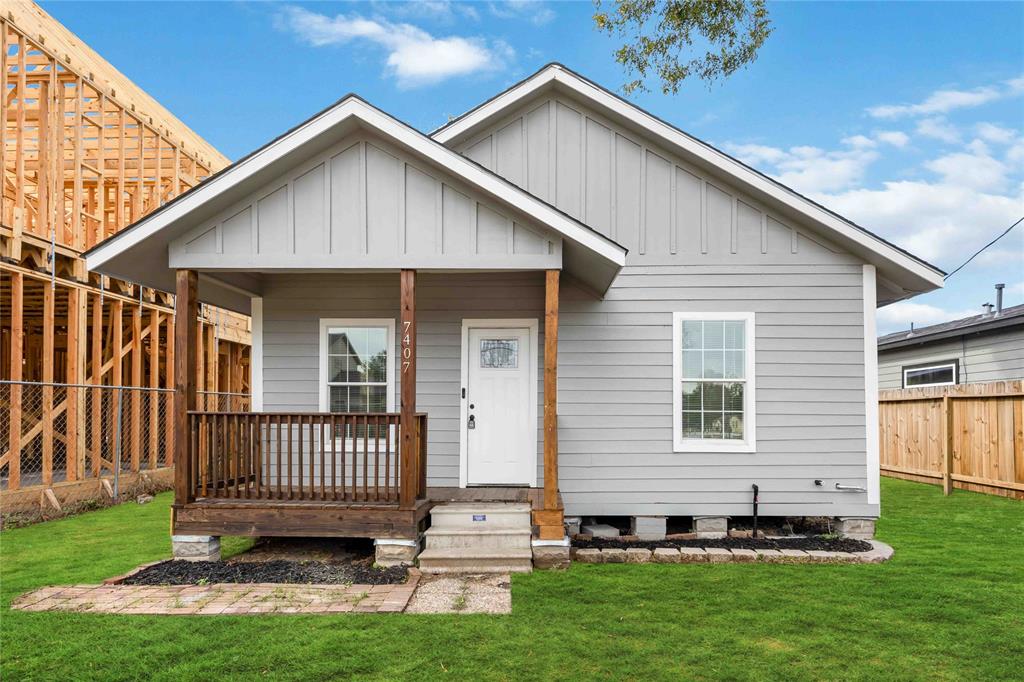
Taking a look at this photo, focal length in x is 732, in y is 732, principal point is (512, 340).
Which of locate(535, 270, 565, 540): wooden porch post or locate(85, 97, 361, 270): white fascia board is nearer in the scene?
locate(85, 97, 361, 270): white fascia board

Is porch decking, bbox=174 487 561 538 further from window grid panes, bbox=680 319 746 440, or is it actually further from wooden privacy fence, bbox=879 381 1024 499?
wooden privacy fence, bbox=879 381 1024 499

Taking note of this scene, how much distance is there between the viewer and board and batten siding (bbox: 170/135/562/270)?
23.0 feet

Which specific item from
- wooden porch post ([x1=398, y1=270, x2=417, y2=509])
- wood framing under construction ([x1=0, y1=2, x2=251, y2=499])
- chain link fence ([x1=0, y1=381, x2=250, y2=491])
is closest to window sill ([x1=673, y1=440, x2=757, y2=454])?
wooden porch post ([x1=398, y1=270, x2=417, y2=509])

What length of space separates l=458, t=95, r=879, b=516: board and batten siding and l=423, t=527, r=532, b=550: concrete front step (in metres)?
1.60

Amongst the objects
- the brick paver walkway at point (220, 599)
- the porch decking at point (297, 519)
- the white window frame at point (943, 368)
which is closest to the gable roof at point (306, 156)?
the porch decking at point (297, 519)

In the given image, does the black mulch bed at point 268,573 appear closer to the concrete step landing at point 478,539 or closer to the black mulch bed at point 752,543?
the concrete step landing at point 478,539

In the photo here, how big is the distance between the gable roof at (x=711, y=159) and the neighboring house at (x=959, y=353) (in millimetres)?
6891

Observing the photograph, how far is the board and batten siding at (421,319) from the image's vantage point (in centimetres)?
870

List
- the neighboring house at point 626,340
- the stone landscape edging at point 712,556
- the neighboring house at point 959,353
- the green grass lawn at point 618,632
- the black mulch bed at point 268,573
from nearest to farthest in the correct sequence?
the green grass lawn at point 618,632 < the black mulch bed at point 268,573 < the stone landscape edging at point 712,556 < the neighboring house at point 626,340 < the neighboring house at point 959,353

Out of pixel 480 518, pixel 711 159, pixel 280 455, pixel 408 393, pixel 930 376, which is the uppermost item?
pixel 711 159

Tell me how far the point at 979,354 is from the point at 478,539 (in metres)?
12.7

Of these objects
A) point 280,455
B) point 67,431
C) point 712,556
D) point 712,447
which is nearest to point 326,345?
point 280,455

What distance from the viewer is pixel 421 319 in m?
8.78

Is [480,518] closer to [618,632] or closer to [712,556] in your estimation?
[712,556]
